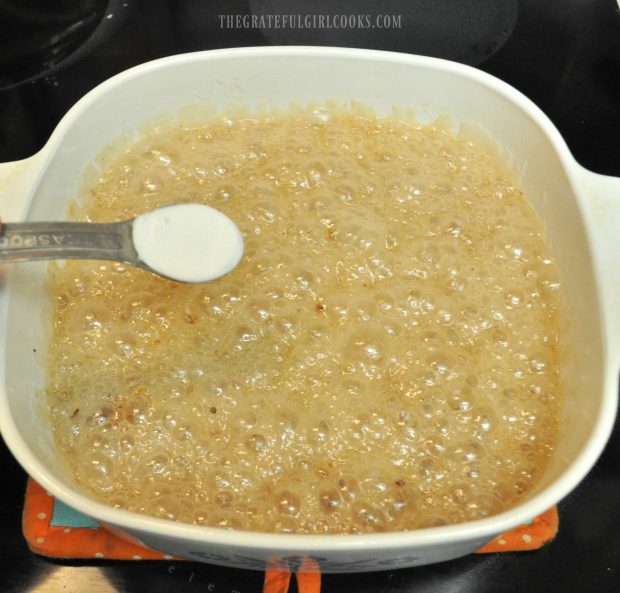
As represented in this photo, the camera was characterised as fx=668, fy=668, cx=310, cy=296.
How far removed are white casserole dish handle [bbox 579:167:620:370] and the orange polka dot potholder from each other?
26cm

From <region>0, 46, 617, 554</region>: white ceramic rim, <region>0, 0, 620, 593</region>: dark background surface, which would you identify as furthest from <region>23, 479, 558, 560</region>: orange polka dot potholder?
<region>0, 0, 620, 593</region>: dark background surface

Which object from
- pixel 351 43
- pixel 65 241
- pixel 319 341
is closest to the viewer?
pixel 65 241

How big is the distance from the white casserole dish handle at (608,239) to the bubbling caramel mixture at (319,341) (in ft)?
0.36

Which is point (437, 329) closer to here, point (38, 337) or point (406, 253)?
point (406, 253)

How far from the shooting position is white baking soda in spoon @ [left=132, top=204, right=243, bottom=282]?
77cm

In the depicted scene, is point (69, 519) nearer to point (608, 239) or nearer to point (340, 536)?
point (340, 536)

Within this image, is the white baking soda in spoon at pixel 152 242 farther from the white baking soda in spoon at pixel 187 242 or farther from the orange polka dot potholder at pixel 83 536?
the orange polka dot potholder at pixel 83 536

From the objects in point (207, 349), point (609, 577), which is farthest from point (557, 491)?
point (207, 349)

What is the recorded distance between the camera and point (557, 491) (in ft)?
2.02

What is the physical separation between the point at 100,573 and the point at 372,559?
0.37 metres

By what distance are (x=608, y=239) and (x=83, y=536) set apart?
28.0 inches

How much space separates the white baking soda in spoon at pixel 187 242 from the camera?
0.77 meters

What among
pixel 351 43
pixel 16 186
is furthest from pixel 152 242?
pixel 351 43

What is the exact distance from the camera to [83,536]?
0.81 m
